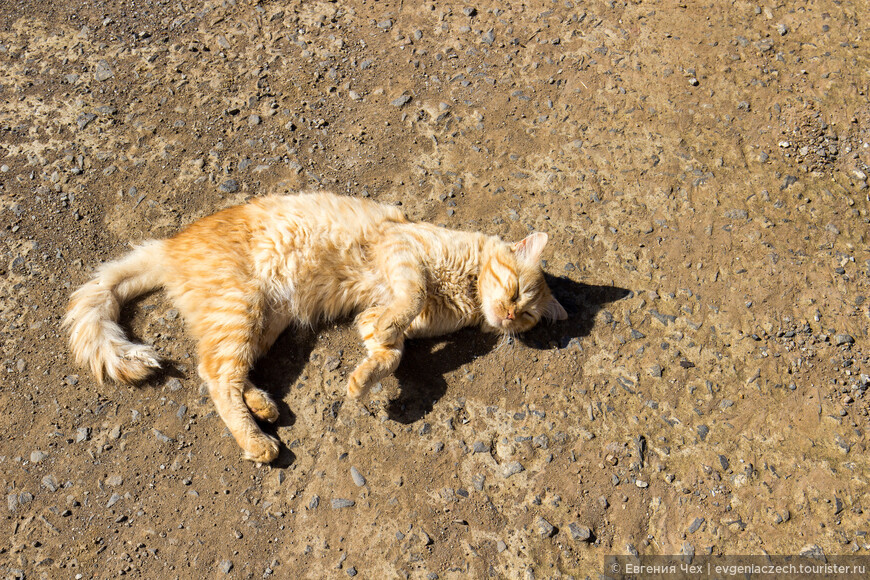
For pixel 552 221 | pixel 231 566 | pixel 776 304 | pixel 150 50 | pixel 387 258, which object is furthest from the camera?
pixel 150 50

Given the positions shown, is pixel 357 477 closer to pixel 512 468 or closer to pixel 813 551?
pixel 512 468

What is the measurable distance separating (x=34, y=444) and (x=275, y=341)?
60.8 inches

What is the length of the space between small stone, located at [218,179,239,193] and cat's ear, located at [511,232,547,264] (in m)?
2.30

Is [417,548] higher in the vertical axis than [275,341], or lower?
lower

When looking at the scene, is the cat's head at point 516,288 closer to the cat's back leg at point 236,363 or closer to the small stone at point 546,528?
the small stone at point 546,528

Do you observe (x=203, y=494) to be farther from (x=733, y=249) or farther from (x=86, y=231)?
(x=733, y=249)

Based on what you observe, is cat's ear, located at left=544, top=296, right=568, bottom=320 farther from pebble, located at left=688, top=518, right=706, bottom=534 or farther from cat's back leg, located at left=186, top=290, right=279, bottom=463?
cat's back leg, located at left=186, top=290, right=279, bottom=463

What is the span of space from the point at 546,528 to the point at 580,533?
7.9 inches

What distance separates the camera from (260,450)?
3.43m

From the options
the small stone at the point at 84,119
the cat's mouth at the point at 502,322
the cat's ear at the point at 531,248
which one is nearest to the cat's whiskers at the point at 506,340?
the cat's mouth at the point at 502,322

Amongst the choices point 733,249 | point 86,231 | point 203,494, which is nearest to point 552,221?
point 733,249

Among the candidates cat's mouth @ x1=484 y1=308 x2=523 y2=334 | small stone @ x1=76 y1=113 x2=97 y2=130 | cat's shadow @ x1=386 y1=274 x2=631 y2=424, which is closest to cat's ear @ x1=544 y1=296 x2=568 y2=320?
cat's shadow @ x1=386 y1=274 x2=631 y2=424

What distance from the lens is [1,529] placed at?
3.22m

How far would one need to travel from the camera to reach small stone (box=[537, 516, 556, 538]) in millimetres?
3354
